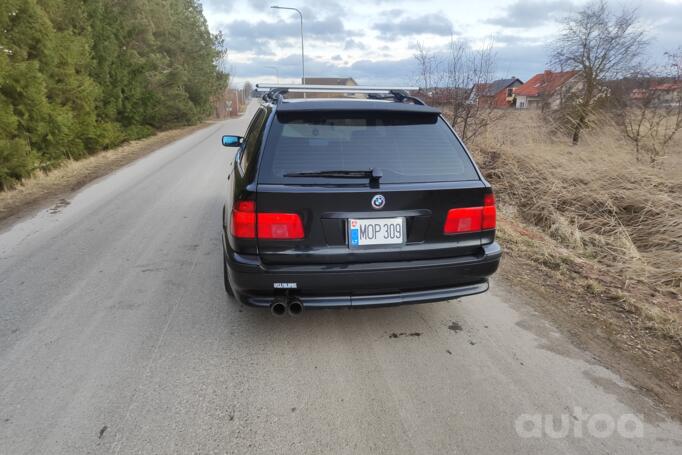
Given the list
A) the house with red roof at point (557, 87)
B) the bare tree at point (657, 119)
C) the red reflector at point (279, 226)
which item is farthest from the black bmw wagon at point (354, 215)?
the house with red roof at point (557, 87)

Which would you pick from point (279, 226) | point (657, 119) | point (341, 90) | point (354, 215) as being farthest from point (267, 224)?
point (657, 119)

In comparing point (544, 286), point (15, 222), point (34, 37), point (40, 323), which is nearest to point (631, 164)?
point (544, 286)

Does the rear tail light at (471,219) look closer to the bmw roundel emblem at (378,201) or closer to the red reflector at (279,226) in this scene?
the bmw roundel emblem at (378,201)

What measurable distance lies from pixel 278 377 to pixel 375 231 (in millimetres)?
1100

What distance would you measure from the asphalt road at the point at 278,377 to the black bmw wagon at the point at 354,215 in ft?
1.44

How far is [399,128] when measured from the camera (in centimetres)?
298

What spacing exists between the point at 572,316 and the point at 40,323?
4.18m

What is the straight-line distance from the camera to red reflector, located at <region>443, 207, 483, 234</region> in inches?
110

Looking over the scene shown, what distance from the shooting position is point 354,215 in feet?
8.54

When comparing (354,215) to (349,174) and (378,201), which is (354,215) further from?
(349,174)

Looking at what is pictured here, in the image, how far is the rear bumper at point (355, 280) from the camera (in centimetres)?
262

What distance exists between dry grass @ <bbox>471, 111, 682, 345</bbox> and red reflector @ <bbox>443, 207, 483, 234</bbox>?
1.70 meters

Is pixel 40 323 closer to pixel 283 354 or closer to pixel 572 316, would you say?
pixel 283 354

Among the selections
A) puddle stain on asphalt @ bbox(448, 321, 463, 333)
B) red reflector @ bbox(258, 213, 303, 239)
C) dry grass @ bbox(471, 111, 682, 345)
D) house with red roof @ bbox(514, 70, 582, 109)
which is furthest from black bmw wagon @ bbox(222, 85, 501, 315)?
house with red roof @ bbox(514, 70, 582, 109)
